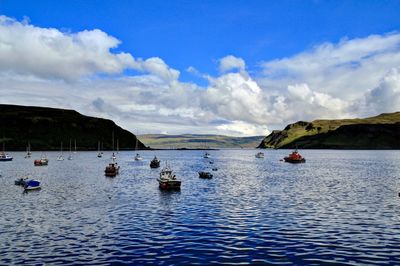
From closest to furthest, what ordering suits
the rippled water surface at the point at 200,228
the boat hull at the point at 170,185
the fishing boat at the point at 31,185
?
the rippled water surface at the point at 200,228 → the fishing boat at the point at 31,185 → the boat hull at the point at 170,185

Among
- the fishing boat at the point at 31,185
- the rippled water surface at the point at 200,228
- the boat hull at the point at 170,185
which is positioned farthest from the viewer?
the boat hull at the point at 170,185

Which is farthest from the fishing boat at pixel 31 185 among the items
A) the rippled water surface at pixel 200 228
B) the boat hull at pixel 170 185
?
the boat hull at pixel 170 185

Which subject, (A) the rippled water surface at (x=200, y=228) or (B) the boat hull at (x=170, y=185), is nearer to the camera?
(A) the rippled water surface at (x=200, y=228)

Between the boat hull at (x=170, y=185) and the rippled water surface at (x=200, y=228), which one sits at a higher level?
the boat hull at (x=170, y=185)

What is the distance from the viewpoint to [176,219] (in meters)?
52.2

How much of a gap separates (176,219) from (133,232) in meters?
9.29

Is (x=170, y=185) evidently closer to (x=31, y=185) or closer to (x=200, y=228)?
(x=31, y=185)

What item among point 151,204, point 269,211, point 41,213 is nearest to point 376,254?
point 269,211

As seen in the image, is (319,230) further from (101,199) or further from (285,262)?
(101,199)

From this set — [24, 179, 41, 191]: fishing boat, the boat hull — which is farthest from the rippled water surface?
the boat hull

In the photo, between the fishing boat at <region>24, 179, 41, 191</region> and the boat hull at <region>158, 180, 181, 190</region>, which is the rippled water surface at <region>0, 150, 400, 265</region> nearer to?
the fishing boat at <region>24, 179, 41, 191</region>

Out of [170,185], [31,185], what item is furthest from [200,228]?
[31,185]

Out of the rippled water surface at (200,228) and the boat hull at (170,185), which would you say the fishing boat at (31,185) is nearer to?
the rippled water surface at (200,228)

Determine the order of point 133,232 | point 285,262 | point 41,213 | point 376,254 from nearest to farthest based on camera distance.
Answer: point 285,262 < point 376,254 < point 133,232 < point 41,213
